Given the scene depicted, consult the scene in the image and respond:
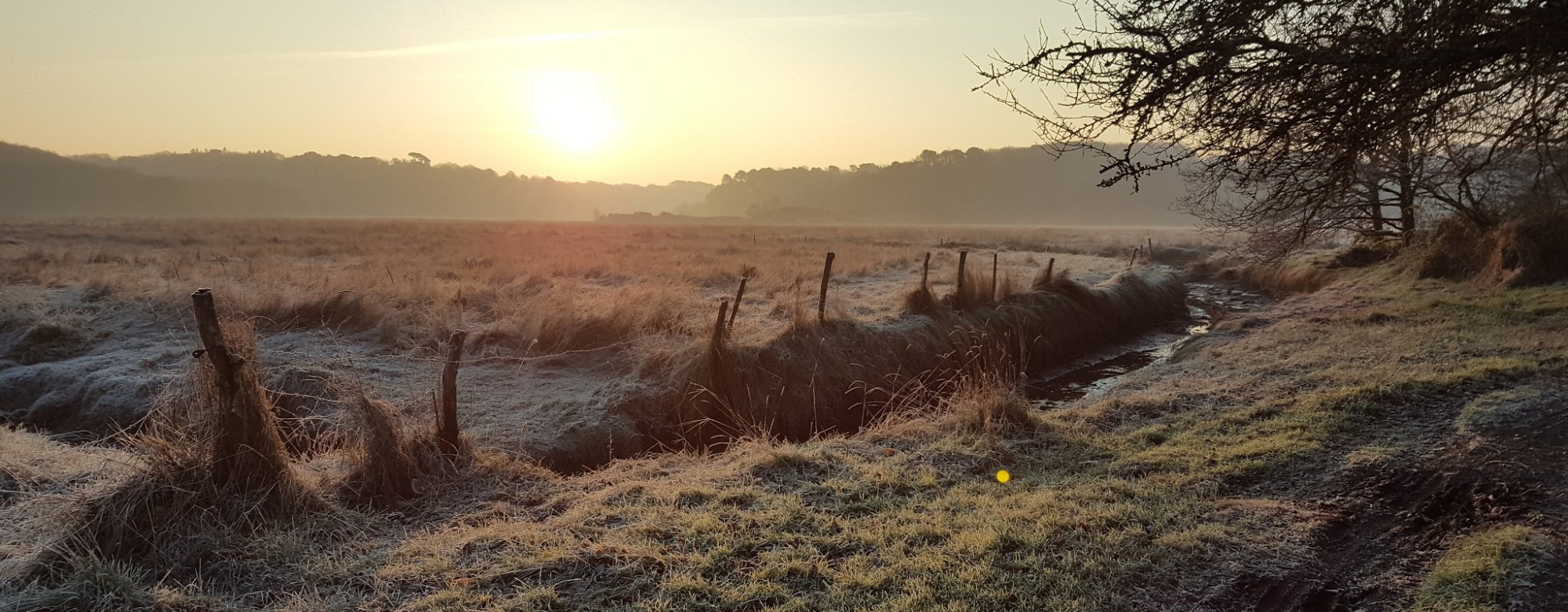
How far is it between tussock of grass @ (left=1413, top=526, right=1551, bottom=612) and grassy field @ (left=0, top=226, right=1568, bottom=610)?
1 cm

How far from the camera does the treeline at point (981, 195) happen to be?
164 metres

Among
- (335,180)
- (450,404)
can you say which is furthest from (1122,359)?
(335,180)

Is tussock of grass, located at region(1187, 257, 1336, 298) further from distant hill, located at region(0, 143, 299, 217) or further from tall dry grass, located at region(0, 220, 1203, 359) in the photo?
distant hill, located at region(0, 143, 299, 217)

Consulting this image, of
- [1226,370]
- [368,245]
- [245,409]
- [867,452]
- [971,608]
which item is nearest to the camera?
[971,608]

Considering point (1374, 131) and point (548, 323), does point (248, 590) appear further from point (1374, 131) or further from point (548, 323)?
point (548, 323)

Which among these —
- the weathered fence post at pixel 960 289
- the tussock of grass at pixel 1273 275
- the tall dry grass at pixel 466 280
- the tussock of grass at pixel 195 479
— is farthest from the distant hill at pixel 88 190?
the tussock of grass at pixel 195 479

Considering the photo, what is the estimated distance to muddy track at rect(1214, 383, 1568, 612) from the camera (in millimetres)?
4000

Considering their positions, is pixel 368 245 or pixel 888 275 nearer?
pixel 888 275

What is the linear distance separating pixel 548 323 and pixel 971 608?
10165mm

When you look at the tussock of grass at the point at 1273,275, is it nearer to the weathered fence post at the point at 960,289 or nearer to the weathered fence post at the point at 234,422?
the weathered fence post at the point at 960,289

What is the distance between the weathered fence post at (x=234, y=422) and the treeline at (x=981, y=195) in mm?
151670

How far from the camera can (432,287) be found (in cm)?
1633

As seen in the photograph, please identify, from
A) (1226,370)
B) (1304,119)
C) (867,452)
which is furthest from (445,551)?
(1226,370)

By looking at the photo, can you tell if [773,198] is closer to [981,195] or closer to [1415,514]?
[981,195]
